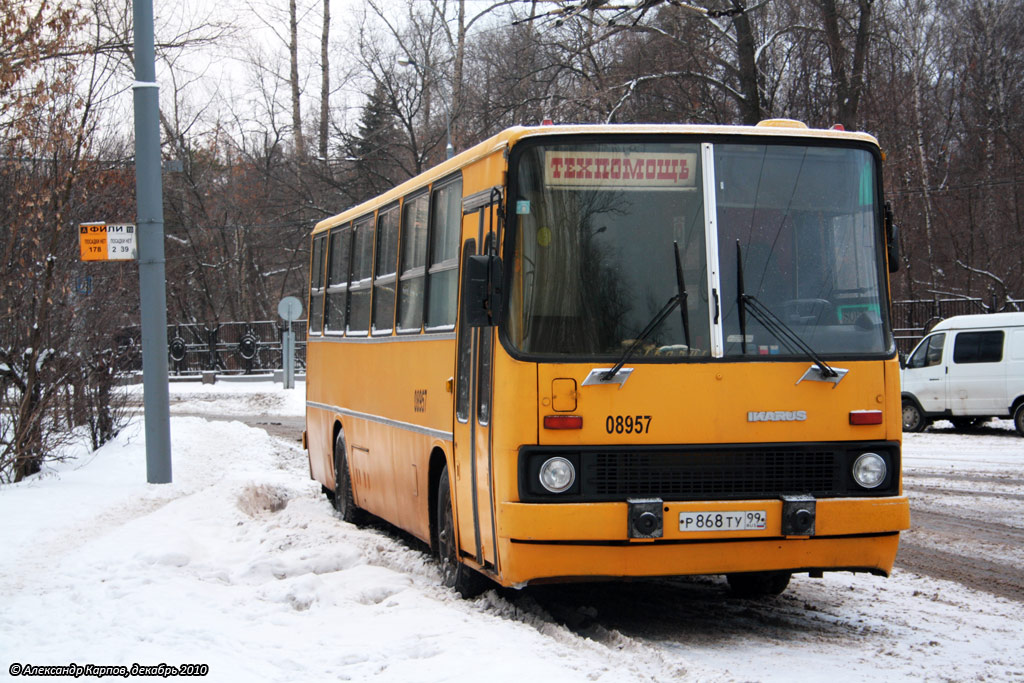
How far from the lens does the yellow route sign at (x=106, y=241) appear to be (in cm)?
1323

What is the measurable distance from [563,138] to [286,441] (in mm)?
16528

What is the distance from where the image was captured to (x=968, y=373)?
21953 mm

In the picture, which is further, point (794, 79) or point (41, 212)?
point (794, 79)

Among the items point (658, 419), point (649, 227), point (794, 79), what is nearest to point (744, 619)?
point (658, 419)

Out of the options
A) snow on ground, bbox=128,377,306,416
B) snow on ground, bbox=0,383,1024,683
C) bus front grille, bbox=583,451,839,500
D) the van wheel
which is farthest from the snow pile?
snow on ground, bbox=128,377,306,416

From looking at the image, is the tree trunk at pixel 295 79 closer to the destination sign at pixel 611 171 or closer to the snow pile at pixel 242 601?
the snow pile at pixel 242 601

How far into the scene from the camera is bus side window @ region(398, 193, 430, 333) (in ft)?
31.2

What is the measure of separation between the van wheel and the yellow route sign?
1489cm

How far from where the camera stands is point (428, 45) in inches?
1594

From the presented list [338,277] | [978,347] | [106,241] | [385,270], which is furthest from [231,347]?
[385,270]

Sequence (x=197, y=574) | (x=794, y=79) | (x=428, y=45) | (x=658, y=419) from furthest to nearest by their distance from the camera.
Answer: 1. (x=428, y=45)
2. (x=794, y=79)
3. (x=197, y=574)
4. (x=658, y=419)

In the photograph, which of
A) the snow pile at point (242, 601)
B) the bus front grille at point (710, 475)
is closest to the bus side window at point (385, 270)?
the snow pile at point (242, 601)

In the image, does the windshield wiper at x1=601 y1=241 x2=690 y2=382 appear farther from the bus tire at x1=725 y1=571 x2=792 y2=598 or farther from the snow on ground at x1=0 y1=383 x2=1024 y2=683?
the bus tire at x1=725 y1=571 x2=792 y2=598

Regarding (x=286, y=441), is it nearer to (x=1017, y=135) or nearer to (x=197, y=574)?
(x=197, y=574)
